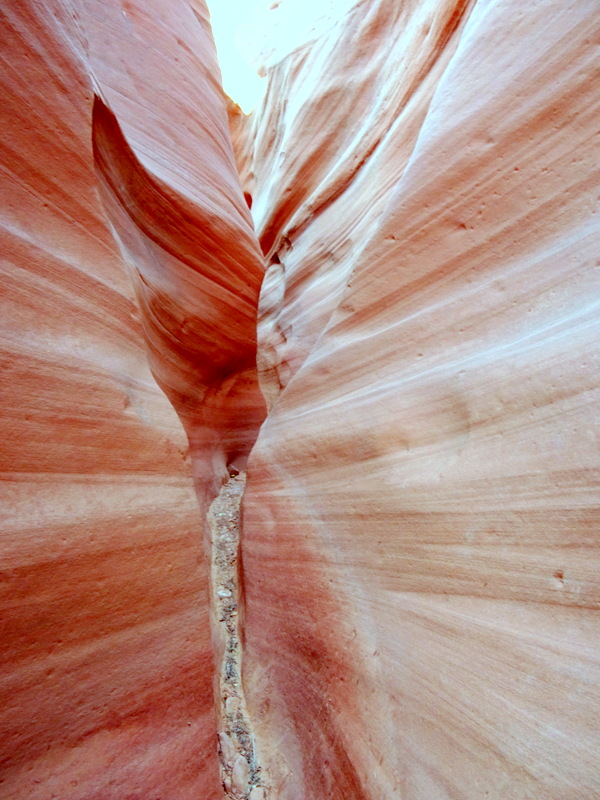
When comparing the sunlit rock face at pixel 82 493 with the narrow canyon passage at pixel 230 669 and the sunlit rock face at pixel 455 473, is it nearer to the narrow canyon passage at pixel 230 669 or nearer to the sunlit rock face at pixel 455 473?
the narrow canyon passage at pixel 230 669

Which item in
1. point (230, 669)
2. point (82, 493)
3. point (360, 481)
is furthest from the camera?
point (230, 669)

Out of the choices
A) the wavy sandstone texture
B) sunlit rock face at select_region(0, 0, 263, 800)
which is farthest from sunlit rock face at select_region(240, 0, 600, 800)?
sunlit rock face at select_region(0, 0, 263, 800)

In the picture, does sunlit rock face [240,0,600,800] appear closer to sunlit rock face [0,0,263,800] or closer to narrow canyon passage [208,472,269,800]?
narrow canyon passage [208,472,269,800]

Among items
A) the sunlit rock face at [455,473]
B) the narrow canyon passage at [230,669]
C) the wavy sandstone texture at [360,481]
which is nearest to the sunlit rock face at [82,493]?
the wavy sandstone texture at [360,481]

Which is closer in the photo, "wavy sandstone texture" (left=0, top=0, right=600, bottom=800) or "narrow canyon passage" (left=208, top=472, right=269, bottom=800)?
"wavy sandstone texture" (left=0, top=0, right=600, bottom=800)

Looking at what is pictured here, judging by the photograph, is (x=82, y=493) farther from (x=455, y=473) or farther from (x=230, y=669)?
(x=455, y=473)

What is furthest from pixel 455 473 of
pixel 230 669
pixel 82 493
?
pixel 230 669

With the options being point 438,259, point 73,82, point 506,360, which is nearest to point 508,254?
point 438,259

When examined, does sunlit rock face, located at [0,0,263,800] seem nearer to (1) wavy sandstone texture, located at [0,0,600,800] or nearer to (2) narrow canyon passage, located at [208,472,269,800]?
(1) wavy sandstone texture, located at [0,0,600,800]
